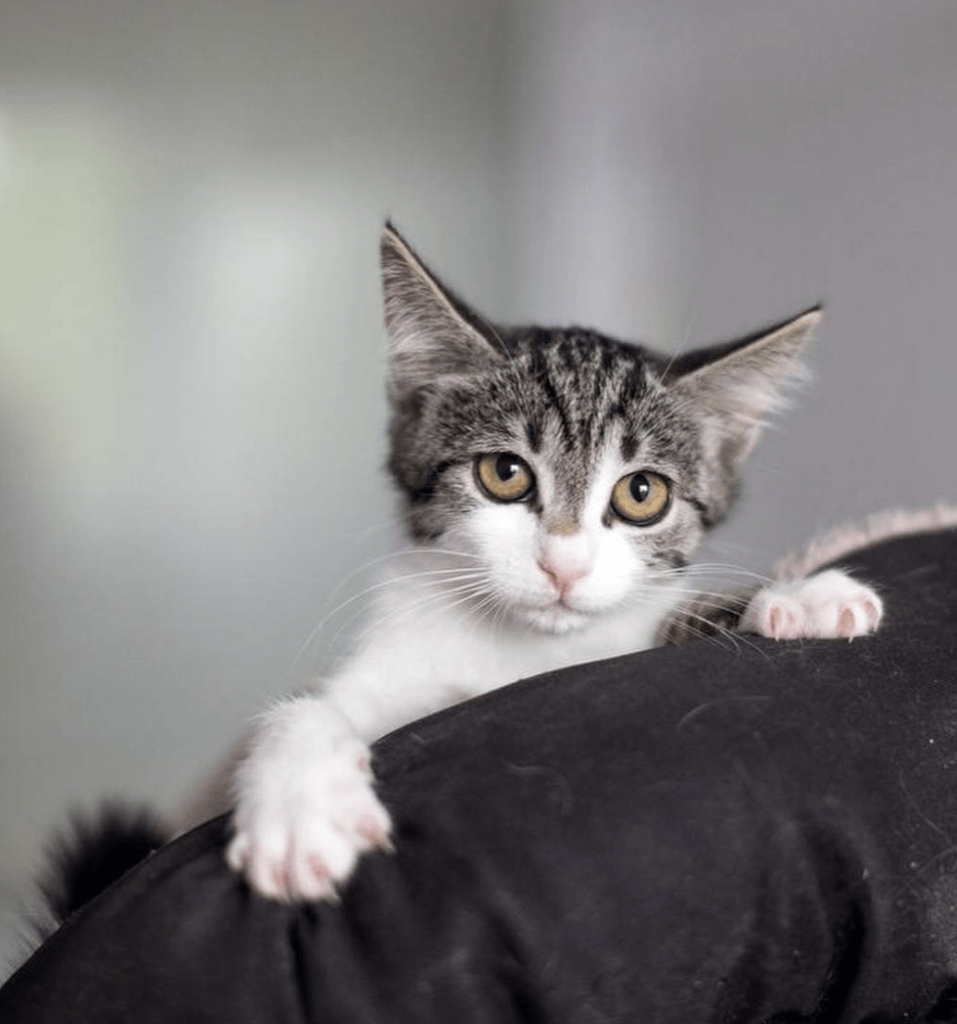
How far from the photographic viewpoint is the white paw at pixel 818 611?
113cm

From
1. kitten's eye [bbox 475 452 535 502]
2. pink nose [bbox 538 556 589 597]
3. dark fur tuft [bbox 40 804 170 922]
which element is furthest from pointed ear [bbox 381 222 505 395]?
dark fur tuft [bbox 40 804 170 922]

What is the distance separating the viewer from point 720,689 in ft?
3.12

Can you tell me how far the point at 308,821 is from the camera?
0.84 m

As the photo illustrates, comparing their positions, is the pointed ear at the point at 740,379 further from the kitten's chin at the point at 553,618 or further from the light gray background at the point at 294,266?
the light gray background at the point at 294,266

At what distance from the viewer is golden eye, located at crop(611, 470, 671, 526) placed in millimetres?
1384

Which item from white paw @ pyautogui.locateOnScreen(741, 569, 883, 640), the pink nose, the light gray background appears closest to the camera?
white paw @ pyautogui.locateOnScreen(741, 569, 883, 640)

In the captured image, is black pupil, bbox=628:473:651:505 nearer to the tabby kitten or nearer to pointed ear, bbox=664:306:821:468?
the tabby kitten

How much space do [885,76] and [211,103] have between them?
1.52 m

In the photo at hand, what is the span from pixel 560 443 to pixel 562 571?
0.56ft

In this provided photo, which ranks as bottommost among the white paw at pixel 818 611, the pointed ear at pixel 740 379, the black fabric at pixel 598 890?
the black fabric at pixel 598 890

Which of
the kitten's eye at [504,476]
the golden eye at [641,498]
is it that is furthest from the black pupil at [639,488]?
the kitten's eye at [504,476]

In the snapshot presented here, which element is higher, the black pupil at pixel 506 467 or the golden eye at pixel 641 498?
the black pupil at pixel 506 467

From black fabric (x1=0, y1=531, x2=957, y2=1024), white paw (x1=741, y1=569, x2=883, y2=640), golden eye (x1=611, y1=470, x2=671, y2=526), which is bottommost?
black fabric (x1=0, y1=531, x2=957, y2=1024)

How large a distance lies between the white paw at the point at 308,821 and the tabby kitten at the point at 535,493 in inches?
8.6
